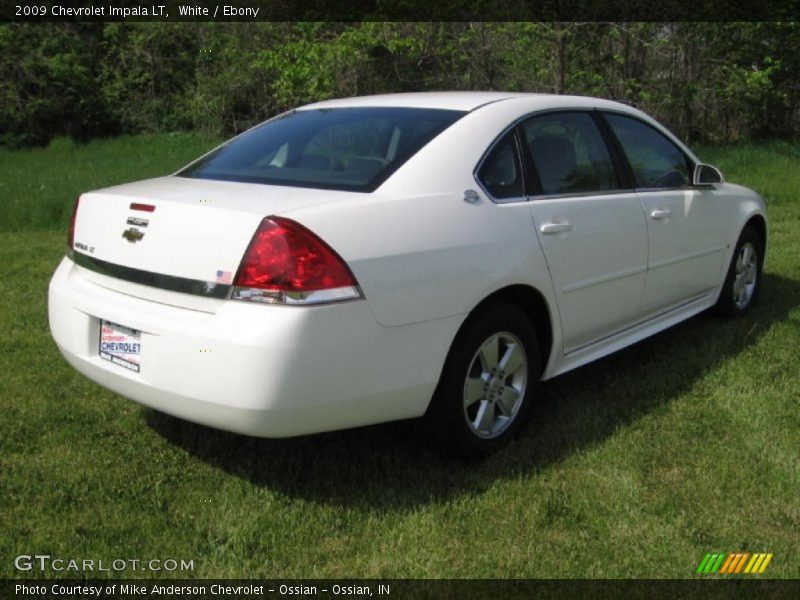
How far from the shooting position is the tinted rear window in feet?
11.3

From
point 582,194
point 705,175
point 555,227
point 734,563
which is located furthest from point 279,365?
point 705,175

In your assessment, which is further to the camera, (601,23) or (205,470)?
(601,23)

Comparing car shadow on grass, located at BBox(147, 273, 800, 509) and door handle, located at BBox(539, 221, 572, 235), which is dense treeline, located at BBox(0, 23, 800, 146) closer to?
car shadow on grass, located at BBox(147, 273, 800, 509)

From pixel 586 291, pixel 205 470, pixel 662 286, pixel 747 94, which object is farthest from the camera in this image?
pixel 747 94

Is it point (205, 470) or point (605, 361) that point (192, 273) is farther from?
point (605, 361)

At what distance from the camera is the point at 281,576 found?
2838mm

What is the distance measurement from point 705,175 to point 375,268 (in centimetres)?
298

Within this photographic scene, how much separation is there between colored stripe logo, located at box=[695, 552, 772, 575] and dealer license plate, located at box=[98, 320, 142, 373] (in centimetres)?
218

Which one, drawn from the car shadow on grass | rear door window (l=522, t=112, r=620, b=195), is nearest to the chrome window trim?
rear door window (l=522, t=112, r=620, b=195)

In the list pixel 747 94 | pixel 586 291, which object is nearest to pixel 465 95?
pixel 586 291

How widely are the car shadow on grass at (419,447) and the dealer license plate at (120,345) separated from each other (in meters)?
0.66

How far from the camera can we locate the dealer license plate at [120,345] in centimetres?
318

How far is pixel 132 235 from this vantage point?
128 inches

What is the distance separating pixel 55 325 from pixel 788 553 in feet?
10.1
